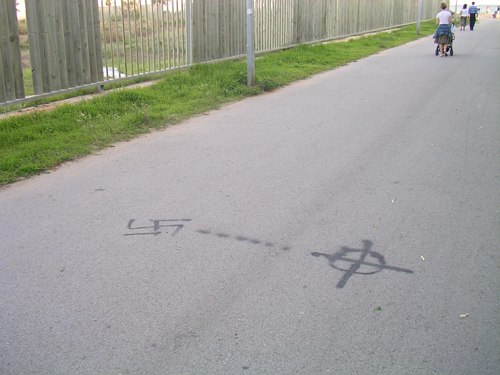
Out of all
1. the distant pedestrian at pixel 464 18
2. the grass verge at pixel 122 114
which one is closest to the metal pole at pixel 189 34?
the grass verge at pixel 122 114

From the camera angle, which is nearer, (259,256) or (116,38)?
(259,256)

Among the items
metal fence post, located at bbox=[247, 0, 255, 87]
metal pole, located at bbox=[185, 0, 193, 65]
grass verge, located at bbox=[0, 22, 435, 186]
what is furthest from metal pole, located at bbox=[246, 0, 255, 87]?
metal pole, located at bbox=[185, 0, 193, 65]

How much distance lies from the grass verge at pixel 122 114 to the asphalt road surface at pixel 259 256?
0.44 metres

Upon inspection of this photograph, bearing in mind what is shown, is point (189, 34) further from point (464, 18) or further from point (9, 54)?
point (464, 18)

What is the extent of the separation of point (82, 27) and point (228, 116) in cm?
308

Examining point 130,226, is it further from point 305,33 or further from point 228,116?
point 305,33

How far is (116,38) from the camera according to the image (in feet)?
35.0

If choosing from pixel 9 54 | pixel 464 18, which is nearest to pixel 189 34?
pixel 9 54

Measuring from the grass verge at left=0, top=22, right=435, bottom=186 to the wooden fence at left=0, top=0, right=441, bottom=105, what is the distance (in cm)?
60

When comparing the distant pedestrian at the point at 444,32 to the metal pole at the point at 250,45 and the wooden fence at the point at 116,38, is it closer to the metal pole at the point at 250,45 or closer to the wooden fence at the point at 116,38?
the wooden fence at the point at 116,38

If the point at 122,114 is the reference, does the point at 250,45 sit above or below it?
above

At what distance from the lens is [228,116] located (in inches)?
367

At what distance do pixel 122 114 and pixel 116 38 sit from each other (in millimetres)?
2305

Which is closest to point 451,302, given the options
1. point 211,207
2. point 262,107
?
point 211,207
